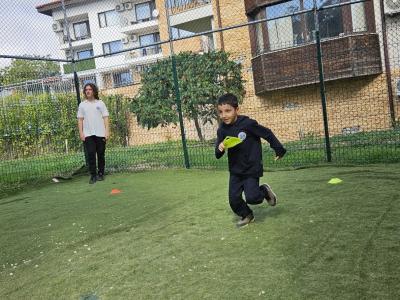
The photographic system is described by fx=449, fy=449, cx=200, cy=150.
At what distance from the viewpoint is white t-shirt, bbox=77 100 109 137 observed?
771 cm

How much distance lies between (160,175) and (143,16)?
32948 millimetres

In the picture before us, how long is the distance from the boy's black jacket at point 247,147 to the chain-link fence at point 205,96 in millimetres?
3331

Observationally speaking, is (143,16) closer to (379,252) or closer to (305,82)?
(305,82)

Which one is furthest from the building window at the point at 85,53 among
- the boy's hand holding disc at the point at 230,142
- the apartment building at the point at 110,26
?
the boy's hand holding disc at the point at 230,142

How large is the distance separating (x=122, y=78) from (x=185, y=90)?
1326mm

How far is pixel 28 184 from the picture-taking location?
27.8 feet

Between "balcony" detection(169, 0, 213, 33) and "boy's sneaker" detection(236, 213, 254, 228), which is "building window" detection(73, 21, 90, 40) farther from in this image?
"boy's sneaker" detection(236, 213, 254, 228)

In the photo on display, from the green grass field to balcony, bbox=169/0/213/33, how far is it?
13.4 meters

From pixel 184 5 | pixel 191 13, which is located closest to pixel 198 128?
pixel 191 13

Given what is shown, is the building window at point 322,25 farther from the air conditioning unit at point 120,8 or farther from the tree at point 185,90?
the air conditioning unit at point 120,8

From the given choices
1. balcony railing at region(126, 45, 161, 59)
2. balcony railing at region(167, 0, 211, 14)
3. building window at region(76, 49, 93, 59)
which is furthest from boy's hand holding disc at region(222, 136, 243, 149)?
building window at region(76, 49, 93, 59)

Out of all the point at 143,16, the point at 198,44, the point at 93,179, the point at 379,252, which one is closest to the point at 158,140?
the point at 93,179

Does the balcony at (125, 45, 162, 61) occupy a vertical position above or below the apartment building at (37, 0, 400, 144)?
above

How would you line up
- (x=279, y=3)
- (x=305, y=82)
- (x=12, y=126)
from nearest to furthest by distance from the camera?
(x=12, y=126)
(x=305, y=82)
(x=279, y=3)
